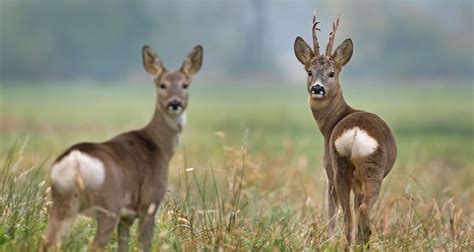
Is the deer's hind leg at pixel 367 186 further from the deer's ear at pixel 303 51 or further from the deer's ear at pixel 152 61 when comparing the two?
the deer's ear at pixel 303 51

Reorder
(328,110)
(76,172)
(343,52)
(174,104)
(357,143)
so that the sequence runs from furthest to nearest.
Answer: (343,52) < (328,110) < (357,143) < (174,104) < (76,172)

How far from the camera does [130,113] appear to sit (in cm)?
4109

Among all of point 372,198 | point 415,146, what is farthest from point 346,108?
point 415,146

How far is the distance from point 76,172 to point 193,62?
1614 millimetres

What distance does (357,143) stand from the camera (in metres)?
7.64

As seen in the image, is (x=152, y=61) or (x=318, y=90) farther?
(x=318, y=90)

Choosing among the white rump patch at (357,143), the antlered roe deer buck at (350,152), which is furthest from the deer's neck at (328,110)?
the white rump patch at (357,143)

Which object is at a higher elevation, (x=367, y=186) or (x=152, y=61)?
(x=152, y=61)

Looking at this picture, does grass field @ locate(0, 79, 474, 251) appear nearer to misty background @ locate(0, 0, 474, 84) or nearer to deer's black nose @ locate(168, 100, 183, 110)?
deer's black nose @ locate(168, 100, 183, 110)

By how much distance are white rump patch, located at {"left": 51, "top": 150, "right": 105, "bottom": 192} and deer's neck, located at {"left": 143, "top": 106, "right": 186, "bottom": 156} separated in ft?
3.26

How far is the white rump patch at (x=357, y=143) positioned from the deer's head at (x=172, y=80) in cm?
115

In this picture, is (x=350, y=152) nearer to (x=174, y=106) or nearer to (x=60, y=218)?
(x=174, y=106)

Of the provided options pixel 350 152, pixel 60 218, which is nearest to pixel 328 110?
pixel 350 152

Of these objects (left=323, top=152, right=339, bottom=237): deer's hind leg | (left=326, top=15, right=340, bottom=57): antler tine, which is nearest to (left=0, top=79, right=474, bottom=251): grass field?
(left=323, top=152, right=339, bottom=237): deer's hind leg
